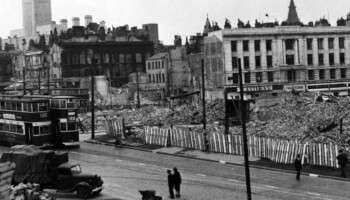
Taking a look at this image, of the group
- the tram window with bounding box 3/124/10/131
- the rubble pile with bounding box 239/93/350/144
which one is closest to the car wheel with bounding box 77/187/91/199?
the rubble pile with bounding box 239/93/350/144

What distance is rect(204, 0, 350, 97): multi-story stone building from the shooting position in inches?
3511

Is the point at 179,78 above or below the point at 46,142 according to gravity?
above

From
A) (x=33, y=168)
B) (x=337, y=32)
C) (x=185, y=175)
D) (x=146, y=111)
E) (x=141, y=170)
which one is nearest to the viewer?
(x=33, y=168)

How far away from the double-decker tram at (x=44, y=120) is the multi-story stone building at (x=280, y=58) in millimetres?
39765

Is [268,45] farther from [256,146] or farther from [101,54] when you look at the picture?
[256,146]

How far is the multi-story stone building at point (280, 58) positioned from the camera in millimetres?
89188

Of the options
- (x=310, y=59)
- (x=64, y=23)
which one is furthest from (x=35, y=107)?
(x=64, y=23)

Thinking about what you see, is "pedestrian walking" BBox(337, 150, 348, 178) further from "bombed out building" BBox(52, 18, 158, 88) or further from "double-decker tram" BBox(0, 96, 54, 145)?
"bombed out building" BBox(52, 18, 158, 88)

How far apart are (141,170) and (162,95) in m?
70.8

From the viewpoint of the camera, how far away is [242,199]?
2938 centimetres

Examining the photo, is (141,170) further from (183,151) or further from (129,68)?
(129,68)

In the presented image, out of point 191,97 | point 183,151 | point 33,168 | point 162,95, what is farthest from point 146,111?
point 33,168

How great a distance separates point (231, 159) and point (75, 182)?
14648 millimetres

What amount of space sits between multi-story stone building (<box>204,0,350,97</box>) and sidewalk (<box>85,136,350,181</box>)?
37197 millimetres
